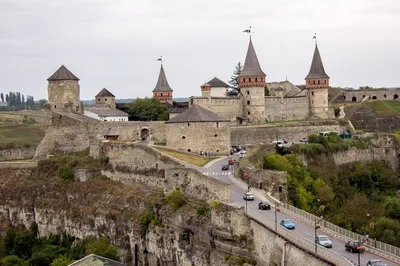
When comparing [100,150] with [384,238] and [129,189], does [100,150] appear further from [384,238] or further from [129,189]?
[384,238]

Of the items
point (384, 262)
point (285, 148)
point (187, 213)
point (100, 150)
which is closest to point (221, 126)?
point (285, 148)

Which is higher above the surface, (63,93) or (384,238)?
(63,93)

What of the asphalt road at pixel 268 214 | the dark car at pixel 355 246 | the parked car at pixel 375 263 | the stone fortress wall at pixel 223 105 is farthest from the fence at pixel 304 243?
the stone fortress wall at pixel 223 105

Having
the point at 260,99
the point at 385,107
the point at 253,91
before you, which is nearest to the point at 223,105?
the point at 253,91

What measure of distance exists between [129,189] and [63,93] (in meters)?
18.9

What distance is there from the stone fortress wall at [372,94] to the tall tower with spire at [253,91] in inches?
1257

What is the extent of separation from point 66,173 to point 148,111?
17.7 meters

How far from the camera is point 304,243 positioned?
109 ft

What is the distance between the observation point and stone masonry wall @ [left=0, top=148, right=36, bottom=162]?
78.9 m

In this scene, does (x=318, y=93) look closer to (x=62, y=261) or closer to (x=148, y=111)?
(x=148, y=111)

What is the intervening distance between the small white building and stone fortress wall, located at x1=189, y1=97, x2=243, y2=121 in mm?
8015

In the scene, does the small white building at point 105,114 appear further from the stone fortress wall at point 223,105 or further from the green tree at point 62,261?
the green tree at point 62,261

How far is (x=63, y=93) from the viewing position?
7094 centimetres

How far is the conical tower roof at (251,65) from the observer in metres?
76.1
